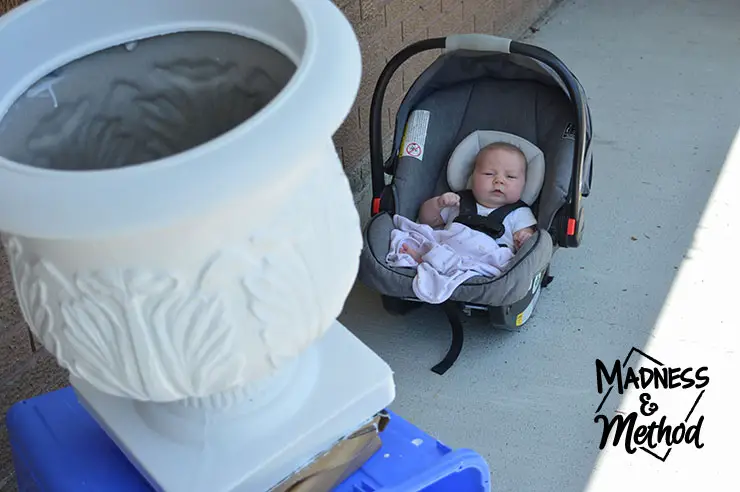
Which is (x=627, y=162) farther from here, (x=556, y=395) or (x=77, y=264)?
(x=77, y=264)

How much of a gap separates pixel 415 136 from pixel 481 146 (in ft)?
0.60

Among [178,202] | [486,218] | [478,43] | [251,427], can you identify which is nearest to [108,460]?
[251,427]

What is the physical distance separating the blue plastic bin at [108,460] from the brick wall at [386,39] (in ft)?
4.25

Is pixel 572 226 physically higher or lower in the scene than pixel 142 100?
lower

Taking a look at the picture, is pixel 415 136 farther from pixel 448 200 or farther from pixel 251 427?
pixel 251 427

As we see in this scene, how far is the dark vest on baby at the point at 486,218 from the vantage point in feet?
6.68

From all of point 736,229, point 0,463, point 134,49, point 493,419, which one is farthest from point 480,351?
point 134,49

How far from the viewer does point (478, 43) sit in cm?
201

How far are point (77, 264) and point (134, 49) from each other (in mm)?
321

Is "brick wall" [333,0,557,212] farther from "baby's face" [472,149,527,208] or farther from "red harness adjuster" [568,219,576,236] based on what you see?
"red harness adjuster" [568,219,576,236]

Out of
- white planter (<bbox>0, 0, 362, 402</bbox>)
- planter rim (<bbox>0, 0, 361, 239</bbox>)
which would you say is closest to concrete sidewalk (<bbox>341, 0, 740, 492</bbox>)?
white planter (<bbox>0, 0, 362, 402</bbox>)

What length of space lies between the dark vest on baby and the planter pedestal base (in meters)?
1.01

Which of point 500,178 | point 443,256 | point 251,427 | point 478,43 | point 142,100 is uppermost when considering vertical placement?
point 142,100

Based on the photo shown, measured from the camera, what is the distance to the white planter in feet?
2.31
